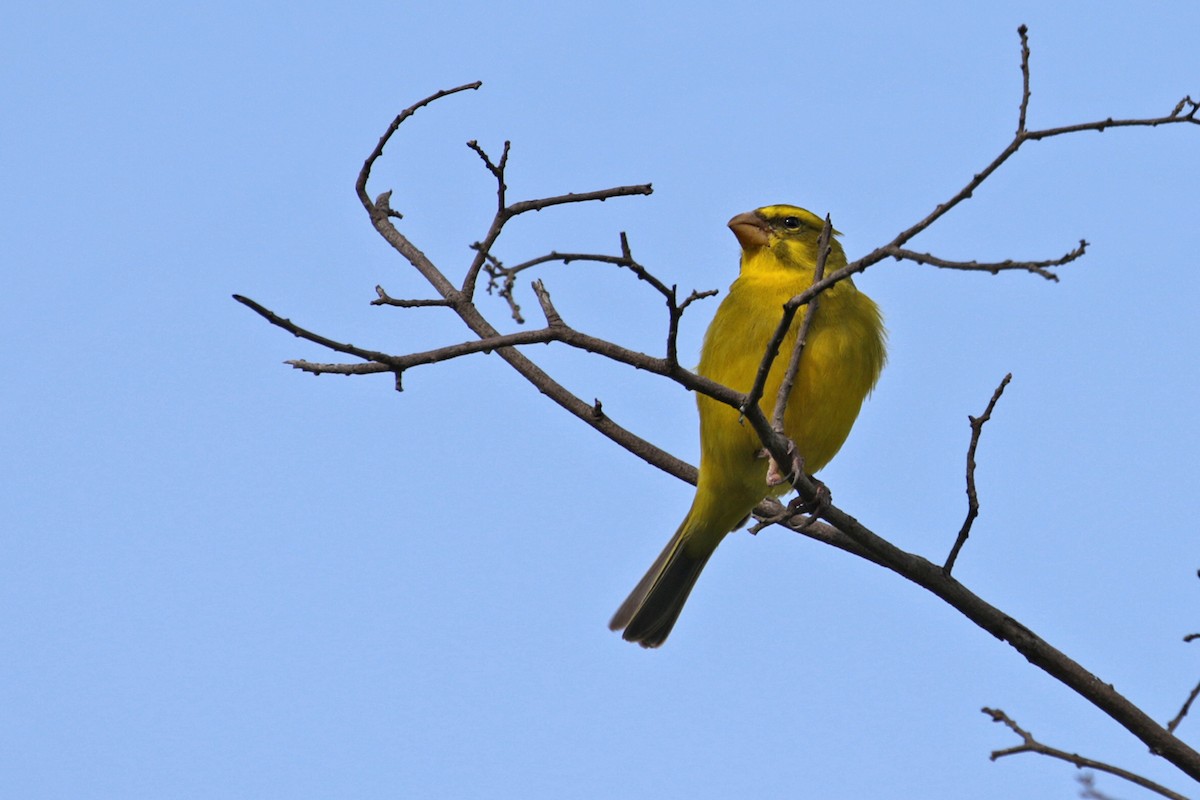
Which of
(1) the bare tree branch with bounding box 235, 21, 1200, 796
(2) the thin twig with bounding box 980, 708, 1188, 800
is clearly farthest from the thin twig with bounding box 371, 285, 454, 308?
(2) the thin twig with bounding box 980, 708, 1188, 800

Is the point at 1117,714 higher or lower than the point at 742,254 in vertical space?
lower

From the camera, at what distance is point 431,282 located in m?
5.27

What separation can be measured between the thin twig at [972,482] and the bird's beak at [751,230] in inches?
88.0

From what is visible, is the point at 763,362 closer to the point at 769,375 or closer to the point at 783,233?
the point at 769,375

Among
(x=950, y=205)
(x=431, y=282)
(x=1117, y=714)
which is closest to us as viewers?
(x=950, y=205)

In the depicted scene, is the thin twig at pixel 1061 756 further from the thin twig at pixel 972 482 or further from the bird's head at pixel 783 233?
the bird's head at pixel 783 233

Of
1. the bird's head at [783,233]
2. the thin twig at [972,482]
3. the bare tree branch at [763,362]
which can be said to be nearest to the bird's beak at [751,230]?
the bird's head at [783,233]

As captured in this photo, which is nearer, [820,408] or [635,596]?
[820,408]

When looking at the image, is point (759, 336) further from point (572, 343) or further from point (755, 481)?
point (572, 343)

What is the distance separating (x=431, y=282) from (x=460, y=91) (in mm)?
817

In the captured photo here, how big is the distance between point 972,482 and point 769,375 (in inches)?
48.8

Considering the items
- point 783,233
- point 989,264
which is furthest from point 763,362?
point 783,233

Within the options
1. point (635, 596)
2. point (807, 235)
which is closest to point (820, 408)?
point (807, 235)

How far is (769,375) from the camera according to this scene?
5086 mm
